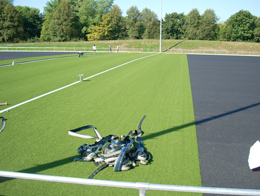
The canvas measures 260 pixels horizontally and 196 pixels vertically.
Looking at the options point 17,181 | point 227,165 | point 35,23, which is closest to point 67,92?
point 17,181

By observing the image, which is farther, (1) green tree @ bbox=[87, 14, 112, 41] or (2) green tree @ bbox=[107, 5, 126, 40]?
(2) green tree @ bbox=[107, 5, 126, 40]

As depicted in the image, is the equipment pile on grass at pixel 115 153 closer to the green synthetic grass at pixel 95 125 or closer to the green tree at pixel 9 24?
the green synthetic grass at pixel 95 125

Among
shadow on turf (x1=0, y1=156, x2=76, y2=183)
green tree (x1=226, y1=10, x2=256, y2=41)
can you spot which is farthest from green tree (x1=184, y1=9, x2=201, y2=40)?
shadow on turf (x1=0, y1=156, x2=76, y2=183)

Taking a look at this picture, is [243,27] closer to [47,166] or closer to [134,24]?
[134,24]

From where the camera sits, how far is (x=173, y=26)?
96.2m

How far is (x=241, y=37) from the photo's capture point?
83000mm

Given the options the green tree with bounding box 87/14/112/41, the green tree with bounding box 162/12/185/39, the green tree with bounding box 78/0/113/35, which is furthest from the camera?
the green tree with bounding box 162/12/185/39

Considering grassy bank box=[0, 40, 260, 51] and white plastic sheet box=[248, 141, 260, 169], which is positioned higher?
grassy bank box=[0, 40, 260, 51]

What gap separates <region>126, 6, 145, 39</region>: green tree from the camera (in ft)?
315

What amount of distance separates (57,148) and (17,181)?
1.18m

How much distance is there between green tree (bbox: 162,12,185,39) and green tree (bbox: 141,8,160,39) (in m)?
3.14

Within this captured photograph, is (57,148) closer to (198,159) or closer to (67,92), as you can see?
(198,159)

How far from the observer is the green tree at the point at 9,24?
84.6 m

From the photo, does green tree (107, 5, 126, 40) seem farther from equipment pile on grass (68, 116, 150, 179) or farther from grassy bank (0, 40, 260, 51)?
equipment pile on grass (68, 116, 150, 179)
